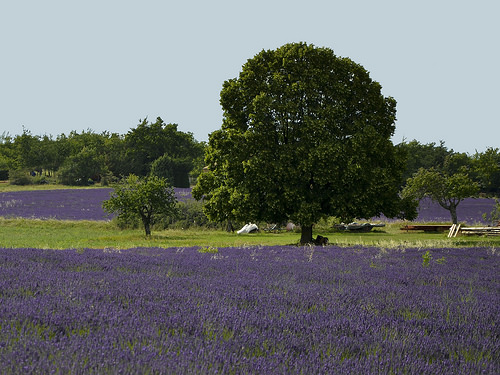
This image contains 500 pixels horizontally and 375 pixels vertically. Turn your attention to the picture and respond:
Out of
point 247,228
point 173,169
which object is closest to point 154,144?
point 173,169

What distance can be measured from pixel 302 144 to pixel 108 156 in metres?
76.7

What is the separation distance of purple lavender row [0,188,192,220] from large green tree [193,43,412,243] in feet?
68.1

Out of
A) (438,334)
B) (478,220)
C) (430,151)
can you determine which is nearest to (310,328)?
(438,334)

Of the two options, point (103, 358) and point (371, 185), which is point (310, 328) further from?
point (371, 185)

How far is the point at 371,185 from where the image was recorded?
23234 millimetres

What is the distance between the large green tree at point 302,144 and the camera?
2292 cm

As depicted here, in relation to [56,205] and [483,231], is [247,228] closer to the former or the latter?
[483,231]

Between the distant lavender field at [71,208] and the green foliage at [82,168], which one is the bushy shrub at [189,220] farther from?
the green foliage at [82,168]

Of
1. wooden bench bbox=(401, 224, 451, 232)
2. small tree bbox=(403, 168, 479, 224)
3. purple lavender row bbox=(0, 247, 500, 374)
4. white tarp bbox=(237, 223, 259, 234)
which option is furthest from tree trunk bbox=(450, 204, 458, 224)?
purple lavender row bbox=(0, 247, 500, 374)

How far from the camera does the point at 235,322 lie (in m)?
5.46

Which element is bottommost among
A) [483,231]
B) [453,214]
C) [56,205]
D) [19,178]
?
[483,231]

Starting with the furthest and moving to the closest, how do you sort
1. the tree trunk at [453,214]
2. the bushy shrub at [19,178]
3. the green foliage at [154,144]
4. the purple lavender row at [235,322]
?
the green foliage at [154,144], the bushy shrub at [19,178], the tree trunk at [453,214], the purple lavender row at [235,322]

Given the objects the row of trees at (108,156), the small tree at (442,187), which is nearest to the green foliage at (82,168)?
the row of trees at (108,156)

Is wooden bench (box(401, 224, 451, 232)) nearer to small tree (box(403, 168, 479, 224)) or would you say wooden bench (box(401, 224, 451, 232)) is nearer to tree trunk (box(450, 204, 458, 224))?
small tree (box(403, 168, 479, 224))
